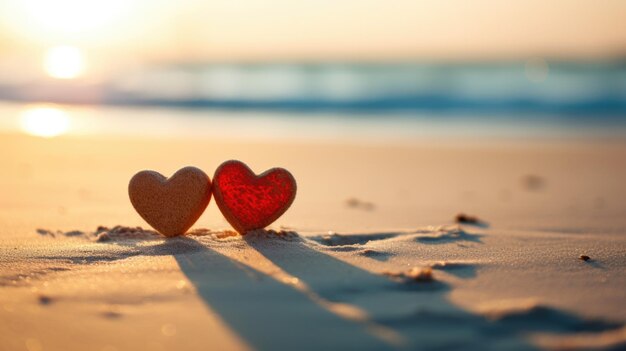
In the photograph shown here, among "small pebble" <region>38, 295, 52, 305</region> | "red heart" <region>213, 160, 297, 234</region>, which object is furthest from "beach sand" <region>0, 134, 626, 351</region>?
"red heart" <region>213, 160, 297, 234</region>

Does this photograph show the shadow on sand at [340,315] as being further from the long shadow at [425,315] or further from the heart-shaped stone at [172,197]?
the heart-shaped stone at [172,197]

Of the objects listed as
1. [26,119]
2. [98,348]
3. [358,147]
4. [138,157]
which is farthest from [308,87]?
[98,348]

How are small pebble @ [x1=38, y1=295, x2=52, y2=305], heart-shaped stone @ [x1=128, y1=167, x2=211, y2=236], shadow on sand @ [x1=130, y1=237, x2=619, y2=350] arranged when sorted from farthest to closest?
heart-shaped stone @ [x1=128, y1=167, x2=211, y2=236] < small pebble @ [x1=38, y1=295, x2=52, y2=305] < shadow on sand @ [x1=130, y1=237, x2=619, y2=350]

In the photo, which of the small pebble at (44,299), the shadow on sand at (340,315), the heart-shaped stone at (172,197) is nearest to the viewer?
the shadow on sand at (340,315)

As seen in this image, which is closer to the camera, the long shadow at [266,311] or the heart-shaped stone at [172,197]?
the long shadow at [266,311]

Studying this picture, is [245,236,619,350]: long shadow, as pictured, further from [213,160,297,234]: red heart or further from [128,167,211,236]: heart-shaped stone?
[128,167,211,236]: heart-shaped stone

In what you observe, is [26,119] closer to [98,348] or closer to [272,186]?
[272,186]

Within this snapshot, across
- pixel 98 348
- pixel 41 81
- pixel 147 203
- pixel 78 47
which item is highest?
pixel 78 47

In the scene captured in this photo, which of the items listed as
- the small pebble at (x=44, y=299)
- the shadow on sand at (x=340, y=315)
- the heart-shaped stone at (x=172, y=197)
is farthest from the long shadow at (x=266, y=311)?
the small pebble at (x=44, y=299)
